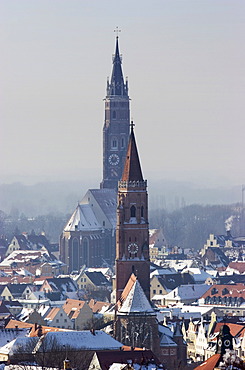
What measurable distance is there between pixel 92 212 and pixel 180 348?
246 ft

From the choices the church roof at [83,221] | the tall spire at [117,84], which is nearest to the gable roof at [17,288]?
the church roof at [83,221]

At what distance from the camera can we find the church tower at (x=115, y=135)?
570ft

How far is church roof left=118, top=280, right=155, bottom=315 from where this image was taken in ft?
307

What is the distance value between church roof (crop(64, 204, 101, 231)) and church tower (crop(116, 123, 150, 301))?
5821 cm

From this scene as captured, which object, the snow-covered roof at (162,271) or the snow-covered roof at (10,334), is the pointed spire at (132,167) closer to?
the snow-covered roof at (10,334)

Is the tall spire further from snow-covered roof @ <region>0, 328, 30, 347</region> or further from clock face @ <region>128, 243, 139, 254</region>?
snow-covered roof @ <region>0, 328, 30, 347</region>

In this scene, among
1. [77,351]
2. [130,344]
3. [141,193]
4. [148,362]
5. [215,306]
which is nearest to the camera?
[148,362]

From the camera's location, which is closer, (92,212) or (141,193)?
(141,193)

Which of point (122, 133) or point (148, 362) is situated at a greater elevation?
point (122, 133)

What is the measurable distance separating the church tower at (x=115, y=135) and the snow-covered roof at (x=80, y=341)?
8909 cm

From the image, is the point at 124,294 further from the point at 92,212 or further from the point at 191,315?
the point at 92,212

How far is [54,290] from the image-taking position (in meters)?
138

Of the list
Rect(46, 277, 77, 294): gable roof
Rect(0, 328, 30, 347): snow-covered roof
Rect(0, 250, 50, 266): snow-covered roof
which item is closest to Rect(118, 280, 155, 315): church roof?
Rect(0, 328, 30, 347): snow-covered roof

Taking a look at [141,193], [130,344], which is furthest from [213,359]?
[141,193]
